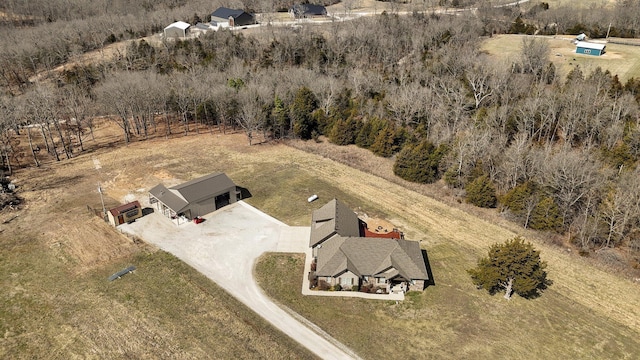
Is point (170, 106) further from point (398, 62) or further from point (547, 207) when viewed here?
point (547, 207)

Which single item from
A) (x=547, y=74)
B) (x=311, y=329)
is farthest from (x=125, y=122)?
(x=547, y=74)

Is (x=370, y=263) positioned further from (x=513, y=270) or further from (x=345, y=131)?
(x=345, y=131)

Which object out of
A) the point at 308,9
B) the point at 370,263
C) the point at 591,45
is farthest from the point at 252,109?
the point at 591,45

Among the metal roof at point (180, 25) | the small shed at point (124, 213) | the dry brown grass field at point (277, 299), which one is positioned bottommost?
the dry brown grass field at point (277, 299)

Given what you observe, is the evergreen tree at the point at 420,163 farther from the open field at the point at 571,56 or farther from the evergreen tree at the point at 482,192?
the open field at the point at 571,56

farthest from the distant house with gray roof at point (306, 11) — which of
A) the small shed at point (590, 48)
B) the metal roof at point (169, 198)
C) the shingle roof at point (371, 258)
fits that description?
the shingle roof at point (371, 258)

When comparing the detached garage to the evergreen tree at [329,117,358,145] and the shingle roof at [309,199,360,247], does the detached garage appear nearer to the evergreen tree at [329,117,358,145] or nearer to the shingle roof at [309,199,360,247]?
the shingle roof at [309,199,360,247]
